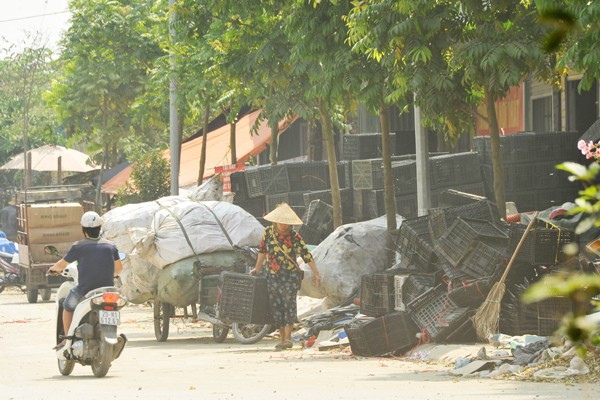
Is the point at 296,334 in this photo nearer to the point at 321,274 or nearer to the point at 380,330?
the point at 321,274

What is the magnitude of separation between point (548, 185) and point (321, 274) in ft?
14.5

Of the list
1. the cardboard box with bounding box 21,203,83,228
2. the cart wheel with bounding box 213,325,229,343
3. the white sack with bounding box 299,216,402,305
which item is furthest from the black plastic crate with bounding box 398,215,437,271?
the cardboard box with bounding box 21,203,83,228

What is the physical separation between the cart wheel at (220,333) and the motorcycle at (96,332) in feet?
13.8

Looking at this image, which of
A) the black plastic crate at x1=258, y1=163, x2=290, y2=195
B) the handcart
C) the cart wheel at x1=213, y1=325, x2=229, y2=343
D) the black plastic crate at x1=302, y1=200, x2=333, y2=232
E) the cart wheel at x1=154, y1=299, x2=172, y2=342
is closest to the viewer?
the handcart

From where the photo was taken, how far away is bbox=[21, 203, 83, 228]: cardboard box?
27.4m

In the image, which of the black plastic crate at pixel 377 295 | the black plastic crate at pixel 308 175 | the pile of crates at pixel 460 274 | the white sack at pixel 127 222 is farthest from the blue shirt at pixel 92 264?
the black plastic crate at pixel 308 175

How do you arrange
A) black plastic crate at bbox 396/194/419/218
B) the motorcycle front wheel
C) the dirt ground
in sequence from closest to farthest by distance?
1. the dirt ground
2. the motorcycle front wheel
3. black plastic crate at bbox 396/194/419/218

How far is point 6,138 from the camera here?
6888cm

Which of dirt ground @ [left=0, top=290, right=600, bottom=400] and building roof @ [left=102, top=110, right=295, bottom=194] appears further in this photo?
building roof @ [left=102, top=110, right=295, bottom=194]

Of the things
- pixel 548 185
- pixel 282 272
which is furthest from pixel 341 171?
pixel 282 272

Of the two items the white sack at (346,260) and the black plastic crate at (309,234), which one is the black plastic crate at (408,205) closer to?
the black plastic crate at (309,234)

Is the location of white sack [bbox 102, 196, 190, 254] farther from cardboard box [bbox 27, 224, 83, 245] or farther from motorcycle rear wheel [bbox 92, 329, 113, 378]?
cardboard box [bbox 27, 224, 83, 245]

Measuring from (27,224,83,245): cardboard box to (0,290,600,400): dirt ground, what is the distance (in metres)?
10.7

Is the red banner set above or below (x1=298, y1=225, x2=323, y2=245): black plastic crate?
above
